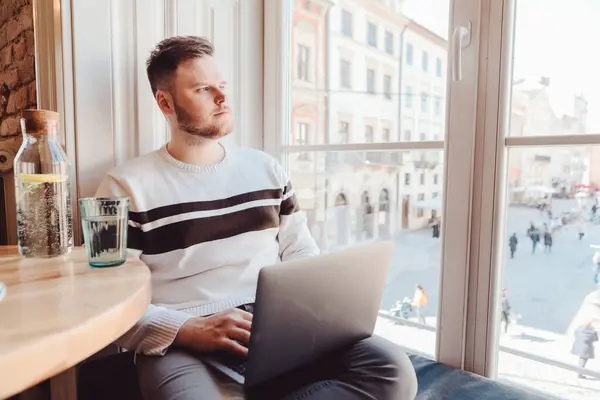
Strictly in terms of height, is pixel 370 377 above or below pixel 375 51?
below

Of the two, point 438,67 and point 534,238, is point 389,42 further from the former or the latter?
point 534,238

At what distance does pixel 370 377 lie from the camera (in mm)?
817

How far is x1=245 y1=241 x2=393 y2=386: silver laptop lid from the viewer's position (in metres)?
0.67

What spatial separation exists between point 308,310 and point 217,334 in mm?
263

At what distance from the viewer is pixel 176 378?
796 millimetres

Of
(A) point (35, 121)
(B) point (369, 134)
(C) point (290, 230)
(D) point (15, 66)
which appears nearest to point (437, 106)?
(B) point (369, 134)

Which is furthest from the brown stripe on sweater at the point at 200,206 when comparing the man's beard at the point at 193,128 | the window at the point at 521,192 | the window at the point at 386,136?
the window at the point at 521,192

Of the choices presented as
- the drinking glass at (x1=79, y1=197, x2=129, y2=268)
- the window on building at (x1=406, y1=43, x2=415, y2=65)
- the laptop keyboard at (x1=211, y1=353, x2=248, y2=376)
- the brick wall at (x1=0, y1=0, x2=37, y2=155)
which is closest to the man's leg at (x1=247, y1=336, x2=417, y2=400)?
the laptop keyboard at (x1=211, y1=353, x2=248, y2=376)

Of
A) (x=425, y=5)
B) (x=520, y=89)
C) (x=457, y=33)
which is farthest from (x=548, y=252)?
(x=425, y=5)

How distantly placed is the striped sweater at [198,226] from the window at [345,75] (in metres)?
0.53

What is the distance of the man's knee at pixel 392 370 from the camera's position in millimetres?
809

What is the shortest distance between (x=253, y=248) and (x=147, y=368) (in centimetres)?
42

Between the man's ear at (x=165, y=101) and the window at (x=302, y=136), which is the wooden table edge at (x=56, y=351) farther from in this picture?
the window at (x=302, y=136)

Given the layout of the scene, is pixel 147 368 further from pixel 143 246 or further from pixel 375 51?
pixel 375 51
